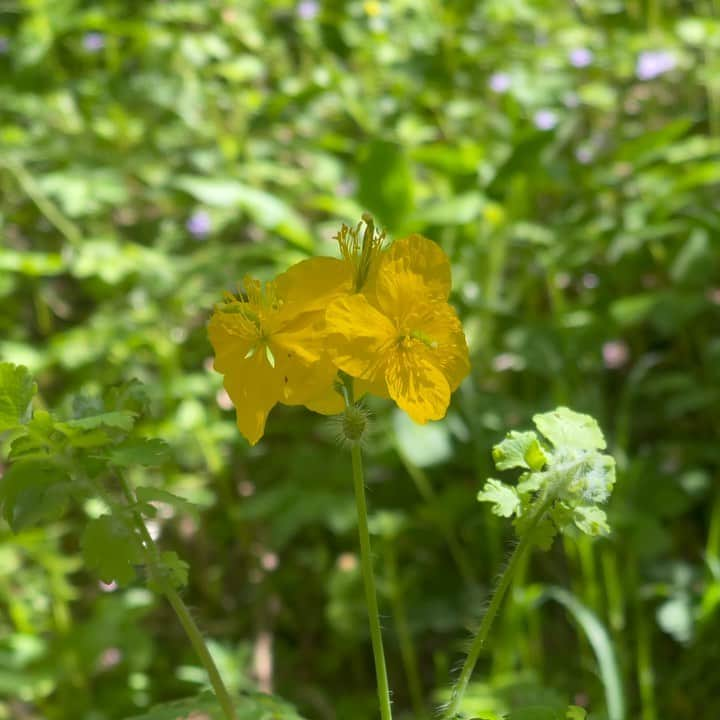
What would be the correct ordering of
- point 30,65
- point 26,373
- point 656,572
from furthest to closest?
1. point 30,65
2. point 656,572
3. point 26,373

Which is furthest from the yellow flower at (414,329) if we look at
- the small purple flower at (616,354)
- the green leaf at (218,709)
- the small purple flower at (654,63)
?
the small purple flower at (654,63)

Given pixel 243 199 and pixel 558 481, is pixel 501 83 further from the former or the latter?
pixel 558 481

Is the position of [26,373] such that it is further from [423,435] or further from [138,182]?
[138,182]

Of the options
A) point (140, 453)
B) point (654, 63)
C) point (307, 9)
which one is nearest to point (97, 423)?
point (140, 453)

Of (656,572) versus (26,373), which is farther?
(656,572)

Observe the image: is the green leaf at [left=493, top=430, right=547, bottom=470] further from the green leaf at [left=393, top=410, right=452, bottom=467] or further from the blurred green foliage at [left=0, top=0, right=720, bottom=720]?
the green leaf at [left=393, top=410, right=452, bottom=467]

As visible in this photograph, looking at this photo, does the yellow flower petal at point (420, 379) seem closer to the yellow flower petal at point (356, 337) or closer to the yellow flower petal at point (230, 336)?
the yellow flower petal at point (356, 337)

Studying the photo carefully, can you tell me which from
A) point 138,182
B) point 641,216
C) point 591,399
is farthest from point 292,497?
point 138,182
